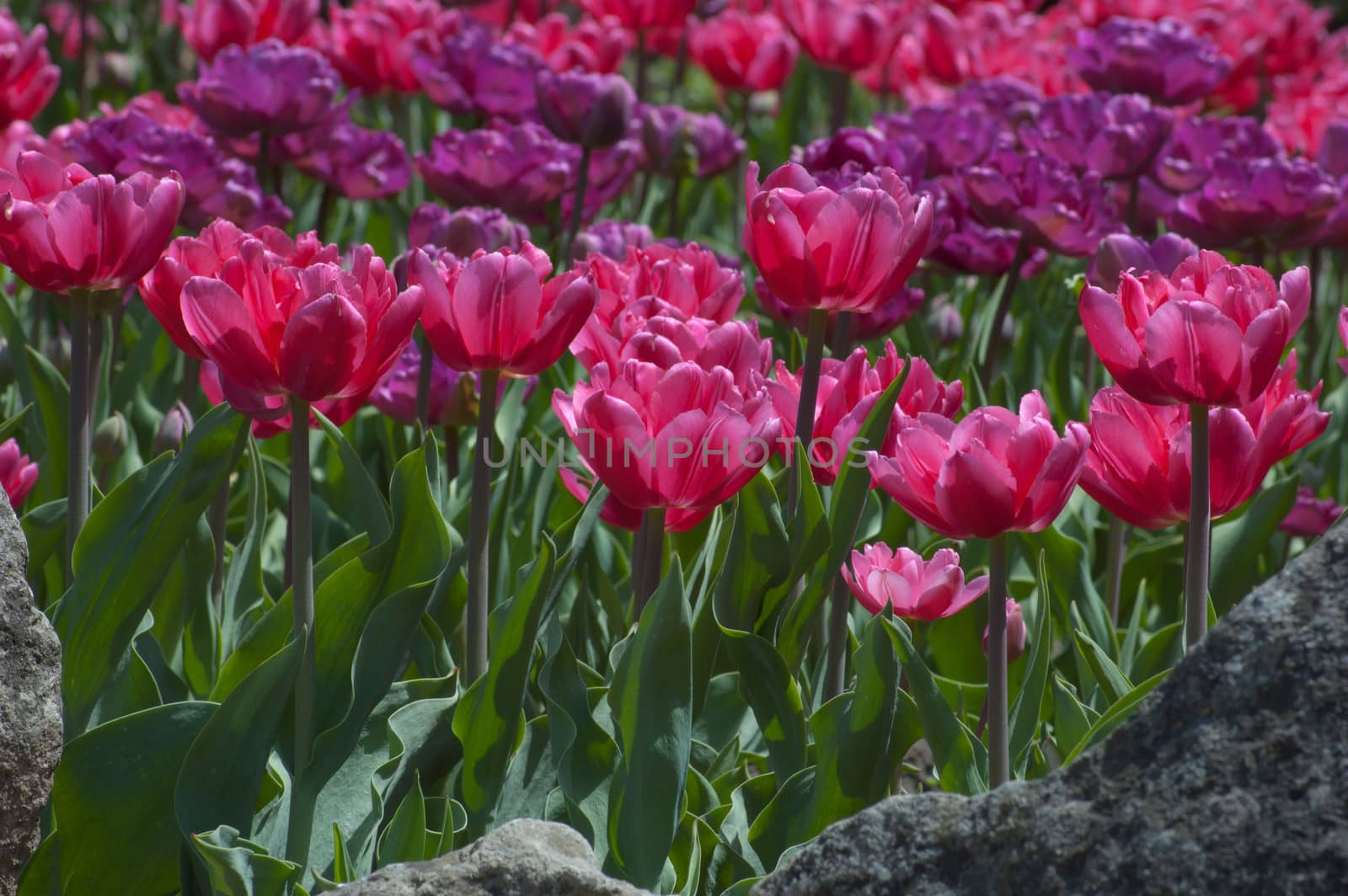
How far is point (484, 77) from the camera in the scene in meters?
3.05

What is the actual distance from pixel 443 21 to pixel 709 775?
238 cm

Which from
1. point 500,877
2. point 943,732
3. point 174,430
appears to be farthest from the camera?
point 174,430

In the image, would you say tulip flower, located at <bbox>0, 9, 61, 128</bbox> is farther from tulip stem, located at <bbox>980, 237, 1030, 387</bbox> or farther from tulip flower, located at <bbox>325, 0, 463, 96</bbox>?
tulip stem, located at <bbox>980, 237, 1030, 387</bbox>

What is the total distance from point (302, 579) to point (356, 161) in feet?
5.05

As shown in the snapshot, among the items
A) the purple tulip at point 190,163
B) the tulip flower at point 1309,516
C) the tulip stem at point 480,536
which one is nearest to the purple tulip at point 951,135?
the tulip flower at point 1309,516

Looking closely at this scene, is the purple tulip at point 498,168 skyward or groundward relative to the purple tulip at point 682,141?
skyward

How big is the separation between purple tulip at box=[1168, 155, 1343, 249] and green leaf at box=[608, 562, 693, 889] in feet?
5.30

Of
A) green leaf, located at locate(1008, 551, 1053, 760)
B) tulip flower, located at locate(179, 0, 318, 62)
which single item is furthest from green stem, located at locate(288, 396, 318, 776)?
tulip flower, located at locate(179, 0, 318, 62)

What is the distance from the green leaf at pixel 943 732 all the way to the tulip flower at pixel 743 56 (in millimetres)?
2710

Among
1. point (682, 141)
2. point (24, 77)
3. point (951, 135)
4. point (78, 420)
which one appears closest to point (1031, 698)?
point (78, 420)

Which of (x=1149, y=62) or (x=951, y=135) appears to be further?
(x=1149, y=62)

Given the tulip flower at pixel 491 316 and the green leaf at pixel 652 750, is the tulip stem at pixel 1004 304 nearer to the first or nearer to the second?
the tulip flower at pixel 491 316

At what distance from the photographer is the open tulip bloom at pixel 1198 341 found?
1158 millimetres

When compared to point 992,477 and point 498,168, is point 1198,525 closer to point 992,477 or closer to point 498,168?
point 992,477
